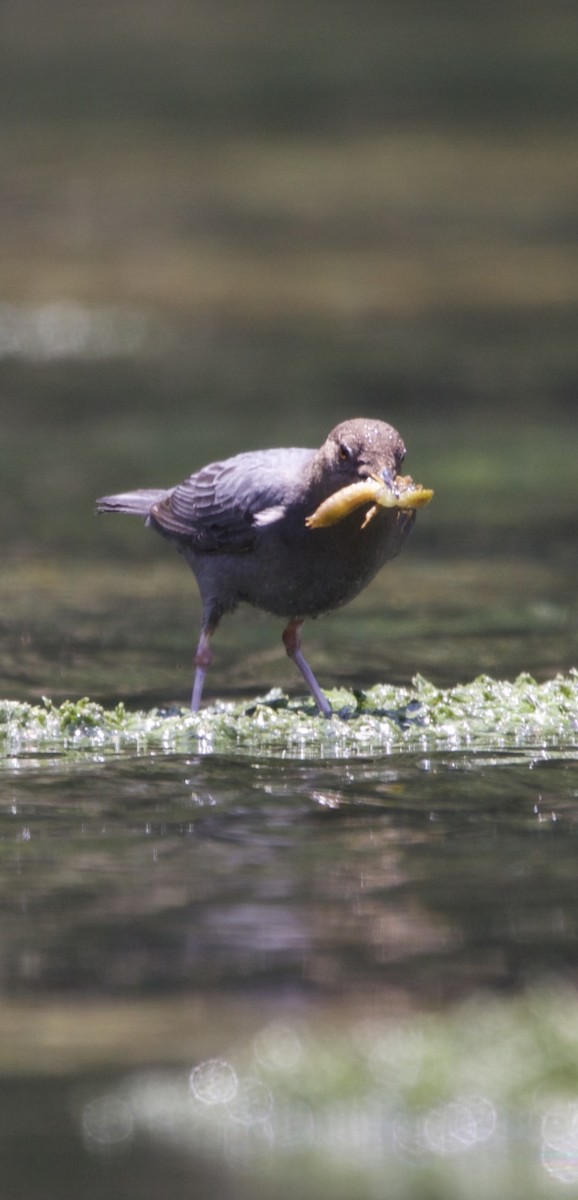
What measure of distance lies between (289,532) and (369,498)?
0.58m

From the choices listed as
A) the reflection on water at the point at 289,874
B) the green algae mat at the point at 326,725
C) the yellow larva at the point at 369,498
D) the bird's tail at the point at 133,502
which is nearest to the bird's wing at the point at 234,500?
the bird's tail at the point at 133,502

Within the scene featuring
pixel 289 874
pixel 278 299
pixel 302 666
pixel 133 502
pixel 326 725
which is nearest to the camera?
pixel 289 874

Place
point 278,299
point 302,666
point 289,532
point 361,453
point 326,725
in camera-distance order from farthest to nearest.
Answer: point 278,299 → point 302,666 → point 326,725 → point 289,532 → point 361,453

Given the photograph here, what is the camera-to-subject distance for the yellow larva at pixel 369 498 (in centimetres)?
675

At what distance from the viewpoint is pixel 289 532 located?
7316 mm

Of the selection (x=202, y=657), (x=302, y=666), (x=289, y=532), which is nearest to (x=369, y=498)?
(x=289, y=532)

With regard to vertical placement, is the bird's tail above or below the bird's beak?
above

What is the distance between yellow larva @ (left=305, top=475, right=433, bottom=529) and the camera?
22.1 feet

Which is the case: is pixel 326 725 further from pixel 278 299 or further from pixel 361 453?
pixel 278 299

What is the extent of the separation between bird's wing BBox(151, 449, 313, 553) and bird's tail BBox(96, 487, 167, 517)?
0.27 meters

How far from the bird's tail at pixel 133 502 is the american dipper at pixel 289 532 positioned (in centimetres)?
37

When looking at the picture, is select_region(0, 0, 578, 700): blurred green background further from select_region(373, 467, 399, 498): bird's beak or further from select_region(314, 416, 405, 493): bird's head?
select_region(373, 467, 399, 498): bird's beak

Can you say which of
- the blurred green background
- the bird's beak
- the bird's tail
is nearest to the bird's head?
the bird's beak

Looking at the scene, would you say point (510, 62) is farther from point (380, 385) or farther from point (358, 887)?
point (358, 887)
